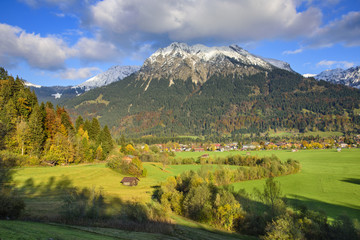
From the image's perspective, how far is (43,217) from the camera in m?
25.3

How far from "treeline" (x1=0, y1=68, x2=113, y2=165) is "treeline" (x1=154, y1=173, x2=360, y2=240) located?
32.4m

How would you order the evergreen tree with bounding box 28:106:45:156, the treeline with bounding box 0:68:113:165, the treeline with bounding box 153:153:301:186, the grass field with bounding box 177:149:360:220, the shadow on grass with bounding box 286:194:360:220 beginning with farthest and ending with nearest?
the treeline with bounding box 153:153:301:186
the evergreen tree with bounding box 28:106:45:156
the treeline with bounding box 0:68:113:165
the grass field with bounding box 177:149:360:220
the shadow on grass with bounding box 286:194:360:220

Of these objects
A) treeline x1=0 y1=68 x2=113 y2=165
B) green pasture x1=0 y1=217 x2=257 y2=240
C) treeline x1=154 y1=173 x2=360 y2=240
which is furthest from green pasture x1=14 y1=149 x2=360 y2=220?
green pasture x1=0 y1=217 x2=257 y2=240

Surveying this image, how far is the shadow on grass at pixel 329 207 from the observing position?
128 ft

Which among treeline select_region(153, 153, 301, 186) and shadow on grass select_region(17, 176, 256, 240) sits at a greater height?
shadow on grass select_region(17, 176, 256, 240)

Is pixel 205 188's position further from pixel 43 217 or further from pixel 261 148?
pixel 261 148

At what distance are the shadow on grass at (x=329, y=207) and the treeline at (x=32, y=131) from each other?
60164mm

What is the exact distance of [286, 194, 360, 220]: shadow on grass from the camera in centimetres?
3906

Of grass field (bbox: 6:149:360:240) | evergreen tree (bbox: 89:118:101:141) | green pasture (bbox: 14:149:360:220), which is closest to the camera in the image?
grass field (bbox: 6:149:360:240)

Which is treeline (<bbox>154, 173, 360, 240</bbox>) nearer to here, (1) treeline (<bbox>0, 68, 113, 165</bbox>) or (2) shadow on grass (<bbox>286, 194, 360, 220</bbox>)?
(2) shadow on grass (<bbox>286, 194, 360, 220</bbox>)

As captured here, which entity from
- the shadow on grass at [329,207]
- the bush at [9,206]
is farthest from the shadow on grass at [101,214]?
the shadow on grass at [329,207]

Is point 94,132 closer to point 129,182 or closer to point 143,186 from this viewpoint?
point 129,182

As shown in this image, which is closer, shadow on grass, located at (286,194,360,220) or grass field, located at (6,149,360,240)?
grass field, located at (6,149,360,240)

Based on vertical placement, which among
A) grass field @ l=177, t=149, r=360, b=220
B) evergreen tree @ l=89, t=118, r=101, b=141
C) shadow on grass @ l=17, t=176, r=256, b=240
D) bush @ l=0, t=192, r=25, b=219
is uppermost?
evergreen tree @ l=89, t=118, r=101, b=141
